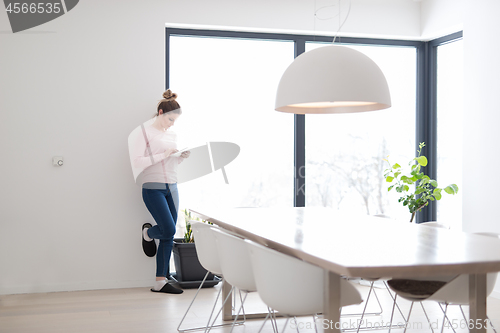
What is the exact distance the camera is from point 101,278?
474 centimetres

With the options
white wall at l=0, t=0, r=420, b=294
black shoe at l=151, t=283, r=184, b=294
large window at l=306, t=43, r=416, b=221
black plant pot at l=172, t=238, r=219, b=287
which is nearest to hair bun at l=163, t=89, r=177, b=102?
white wall at l=0, t=0, r=420, b=294

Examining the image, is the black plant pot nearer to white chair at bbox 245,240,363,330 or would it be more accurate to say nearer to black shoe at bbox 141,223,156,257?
black shoe at bbox 141,223,156,257

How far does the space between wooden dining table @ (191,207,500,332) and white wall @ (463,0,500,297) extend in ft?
6.37

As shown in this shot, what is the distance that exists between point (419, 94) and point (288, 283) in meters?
4.18

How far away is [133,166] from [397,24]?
3182mm

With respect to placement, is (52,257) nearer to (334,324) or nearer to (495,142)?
(334,324)

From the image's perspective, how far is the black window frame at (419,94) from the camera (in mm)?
5363

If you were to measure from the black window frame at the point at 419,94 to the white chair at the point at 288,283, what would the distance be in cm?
318

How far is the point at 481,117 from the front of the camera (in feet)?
15.2

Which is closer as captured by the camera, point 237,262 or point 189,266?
point 237,262

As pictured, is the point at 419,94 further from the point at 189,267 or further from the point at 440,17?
the point at 189,267

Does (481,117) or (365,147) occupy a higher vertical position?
(481,117)

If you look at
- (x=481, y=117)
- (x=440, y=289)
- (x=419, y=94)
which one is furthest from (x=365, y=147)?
(x=440, y=289)

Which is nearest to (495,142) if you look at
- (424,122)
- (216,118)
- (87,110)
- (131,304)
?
(424,122)
